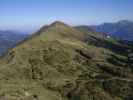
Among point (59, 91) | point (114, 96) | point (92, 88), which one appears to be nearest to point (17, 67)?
point (59, 91)

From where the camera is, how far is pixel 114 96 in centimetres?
11612

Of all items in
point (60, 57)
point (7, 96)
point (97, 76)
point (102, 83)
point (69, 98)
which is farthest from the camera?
point (60, 57)

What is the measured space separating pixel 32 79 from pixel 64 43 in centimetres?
4276

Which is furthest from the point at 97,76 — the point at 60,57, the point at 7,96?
the point at 7,96

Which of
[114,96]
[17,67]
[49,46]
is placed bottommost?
[114,96]

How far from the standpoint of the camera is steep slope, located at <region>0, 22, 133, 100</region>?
11181 cm

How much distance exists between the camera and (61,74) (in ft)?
435

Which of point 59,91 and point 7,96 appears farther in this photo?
point 59,91

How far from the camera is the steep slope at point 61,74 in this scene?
111812 mm

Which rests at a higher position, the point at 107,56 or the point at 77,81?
the point at 107,56

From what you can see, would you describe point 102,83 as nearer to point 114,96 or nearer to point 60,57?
point 114,96

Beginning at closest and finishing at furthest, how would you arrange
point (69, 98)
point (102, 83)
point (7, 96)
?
point (7, 96) < point (69, 98) < point (102, 83)

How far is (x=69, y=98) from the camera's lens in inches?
4419

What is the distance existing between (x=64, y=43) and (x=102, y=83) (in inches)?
1908
